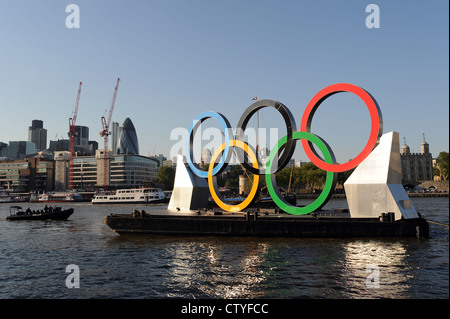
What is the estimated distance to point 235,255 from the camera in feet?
113

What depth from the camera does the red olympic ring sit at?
41.1 metres

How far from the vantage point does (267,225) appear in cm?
4400

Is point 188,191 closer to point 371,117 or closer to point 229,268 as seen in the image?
point 229,268

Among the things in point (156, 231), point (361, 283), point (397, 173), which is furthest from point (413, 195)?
point (361, 283)

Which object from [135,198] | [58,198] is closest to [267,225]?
[135,198]

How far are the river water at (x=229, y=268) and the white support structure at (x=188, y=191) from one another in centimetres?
1303

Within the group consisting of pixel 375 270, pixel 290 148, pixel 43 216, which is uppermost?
pixel 290 148

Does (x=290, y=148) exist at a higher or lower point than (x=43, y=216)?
higher

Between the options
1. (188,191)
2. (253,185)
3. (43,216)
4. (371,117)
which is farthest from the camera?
(43,216)

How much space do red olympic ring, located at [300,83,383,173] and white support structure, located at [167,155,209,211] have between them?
65.2ft

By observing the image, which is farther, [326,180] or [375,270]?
[326,180]

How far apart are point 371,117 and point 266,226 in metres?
17.7

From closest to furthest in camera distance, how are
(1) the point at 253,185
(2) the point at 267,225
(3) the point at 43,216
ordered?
(2) the point at 267,225 < (1) the point at 253,185 < (3) the point at 43,216
